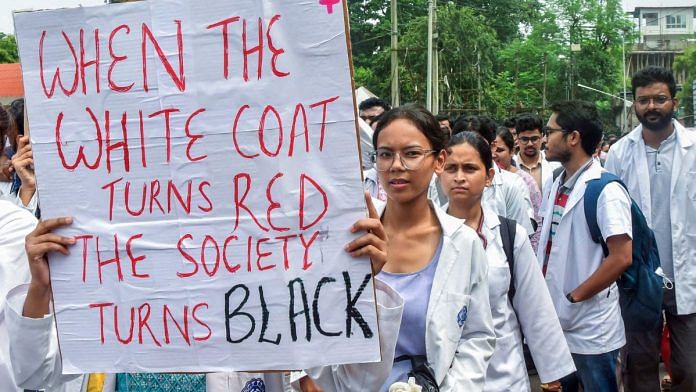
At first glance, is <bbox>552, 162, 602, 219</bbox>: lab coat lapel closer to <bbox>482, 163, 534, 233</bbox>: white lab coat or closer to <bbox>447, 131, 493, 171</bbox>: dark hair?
<bbox>447, 131, 493, 171</bbox>: dark hair

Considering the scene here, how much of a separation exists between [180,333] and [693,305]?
4011 millimetres

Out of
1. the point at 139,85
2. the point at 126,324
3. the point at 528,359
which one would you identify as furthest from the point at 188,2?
the point at 528,359

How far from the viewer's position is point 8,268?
9.68ft

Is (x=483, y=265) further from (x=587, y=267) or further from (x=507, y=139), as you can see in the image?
(x=507, y=139)

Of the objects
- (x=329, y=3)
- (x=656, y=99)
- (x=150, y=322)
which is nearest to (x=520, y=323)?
(x=150, y=322)

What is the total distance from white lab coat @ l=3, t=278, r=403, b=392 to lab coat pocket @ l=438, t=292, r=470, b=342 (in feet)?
1.09

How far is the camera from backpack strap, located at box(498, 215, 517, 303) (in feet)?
13.6

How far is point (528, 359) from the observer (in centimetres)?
663

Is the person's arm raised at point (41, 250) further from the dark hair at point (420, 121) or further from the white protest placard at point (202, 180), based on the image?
the dark hair at point (420, 121)

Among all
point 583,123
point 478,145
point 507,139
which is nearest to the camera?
point 478,145

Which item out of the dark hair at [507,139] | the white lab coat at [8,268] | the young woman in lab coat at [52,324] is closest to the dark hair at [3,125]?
the white lab coat at [8,268]

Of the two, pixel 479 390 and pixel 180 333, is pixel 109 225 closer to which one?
pixel 180 333

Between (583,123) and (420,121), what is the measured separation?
231cm

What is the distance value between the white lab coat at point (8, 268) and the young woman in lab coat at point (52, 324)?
40mm
